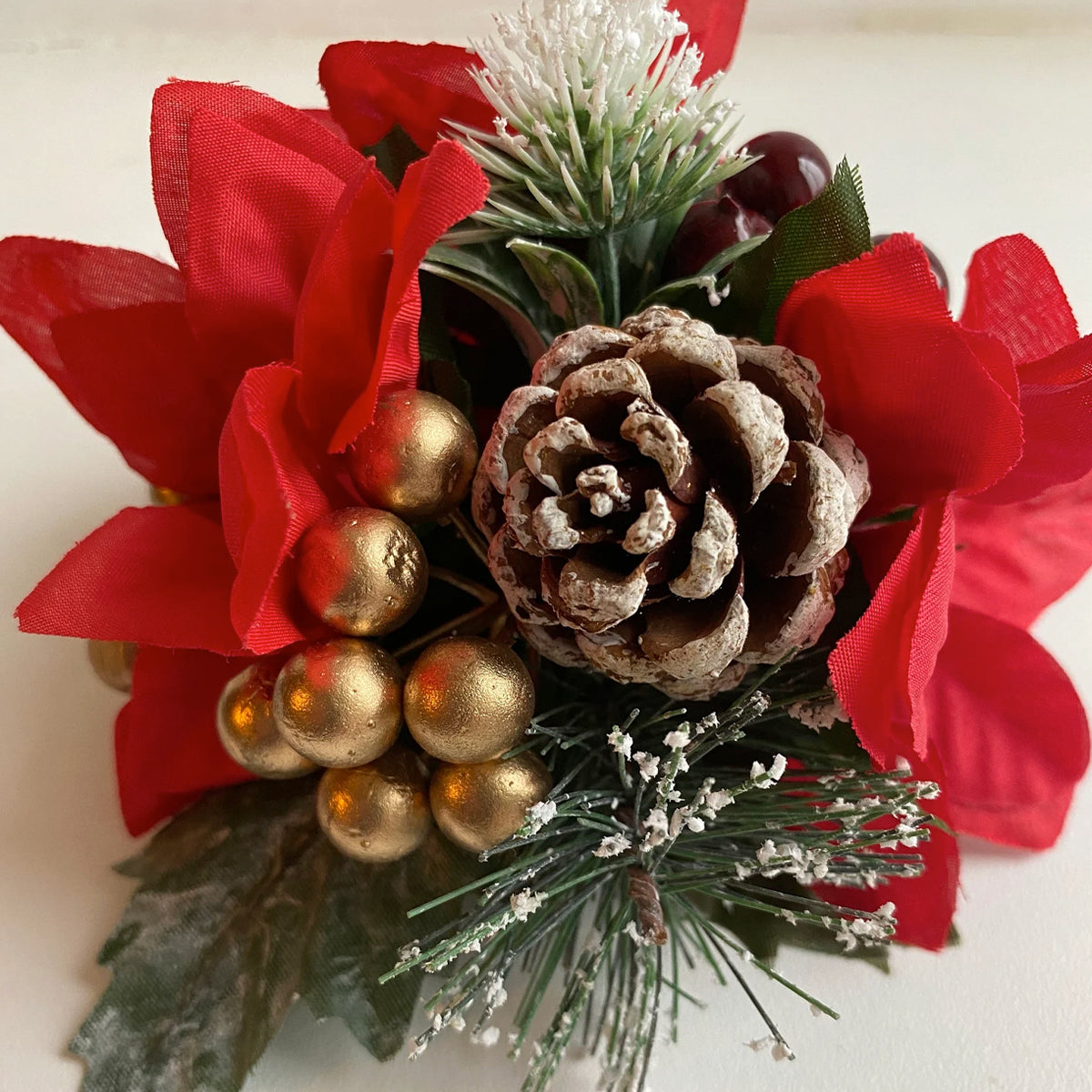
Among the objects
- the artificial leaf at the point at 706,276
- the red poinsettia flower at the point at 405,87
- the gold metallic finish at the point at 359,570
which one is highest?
the red poinsettia flower at the point at 405,87

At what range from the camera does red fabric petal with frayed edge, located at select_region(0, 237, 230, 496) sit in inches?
17.1

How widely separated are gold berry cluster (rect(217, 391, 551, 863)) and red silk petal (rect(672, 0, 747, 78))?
0.84 feet

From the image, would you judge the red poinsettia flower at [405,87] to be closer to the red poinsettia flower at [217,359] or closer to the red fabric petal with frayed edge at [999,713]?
the red poinsettia flower at [217,359]

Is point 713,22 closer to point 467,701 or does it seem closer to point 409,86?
point 409,86

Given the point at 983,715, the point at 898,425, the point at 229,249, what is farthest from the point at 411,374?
the point at 983,715

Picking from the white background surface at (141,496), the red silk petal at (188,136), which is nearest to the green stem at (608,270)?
the red silk petal at (188,136)

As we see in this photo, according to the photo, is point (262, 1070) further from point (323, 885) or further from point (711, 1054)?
point (711, 1054)

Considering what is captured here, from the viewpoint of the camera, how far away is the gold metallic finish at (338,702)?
0.37 metres

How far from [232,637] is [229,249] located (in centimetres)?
16

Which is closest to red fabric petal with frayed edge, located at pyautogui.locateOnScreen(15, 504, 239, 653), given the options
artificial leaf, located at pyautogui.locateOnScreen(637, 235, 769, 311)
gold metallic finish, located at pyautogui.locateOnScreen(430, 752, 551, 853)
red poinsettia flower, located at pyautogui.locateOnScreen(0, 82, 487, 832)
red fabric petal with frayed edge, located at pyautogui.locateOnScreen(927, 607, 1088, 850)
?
red poinsettia flower, located at pyautogui.locateOnScreen(0, 82, 487, 832)

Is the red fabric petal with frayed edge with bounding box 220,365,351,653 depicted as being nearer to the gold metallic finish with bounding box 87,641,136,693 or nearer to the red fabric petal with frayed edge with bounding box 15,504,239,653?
the red fabric petal with frayed edge with bounding box 15,504,239,653

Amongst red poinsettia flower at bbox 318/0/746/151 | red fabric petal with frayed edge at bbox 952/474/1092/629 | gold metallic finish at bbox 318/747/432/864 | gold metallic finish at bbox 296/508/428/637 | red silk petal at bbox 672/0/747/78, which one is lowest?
gold metallic finish at bbox 318/747/432/864

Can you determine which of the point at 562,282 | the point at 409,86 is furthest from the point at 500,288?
the point at 409,86

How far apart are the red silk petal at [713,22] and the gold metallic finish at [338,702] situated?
1.14 feet
